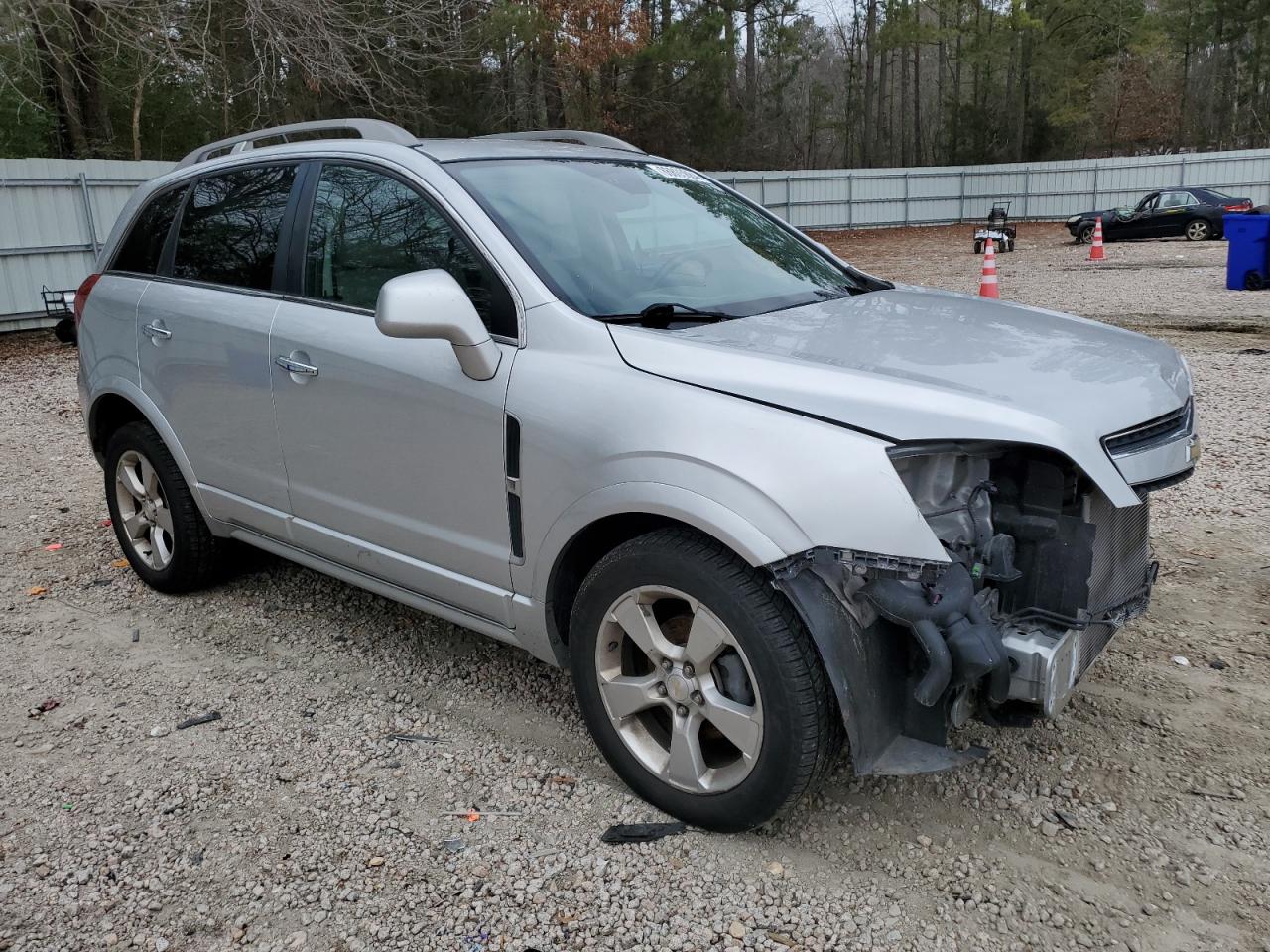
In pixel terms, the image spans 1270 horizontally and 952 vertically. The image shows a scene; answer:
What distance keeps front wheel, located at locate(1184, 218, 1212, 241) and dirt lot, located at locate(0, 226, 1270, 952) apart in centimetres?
2413

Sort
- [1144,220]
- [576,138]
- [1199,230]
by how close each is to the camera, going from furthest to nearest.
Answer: [1144,220] → [1199,230] → [576,138]

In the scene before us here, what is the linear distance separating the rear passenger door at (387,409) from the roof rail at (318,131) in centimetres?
23

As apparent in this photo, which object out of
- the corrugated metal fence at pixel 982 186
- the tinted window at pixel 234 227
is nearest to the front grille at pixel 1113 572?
the tinted window at pixel 234 227

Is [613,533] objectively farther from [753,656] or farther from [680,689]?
[753,656]

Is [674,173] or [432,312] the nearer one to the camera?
[432,312]

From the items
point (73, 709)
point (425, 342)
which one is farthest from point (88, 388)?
point (425, 342)

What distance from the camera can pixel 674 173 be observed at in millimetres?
4109

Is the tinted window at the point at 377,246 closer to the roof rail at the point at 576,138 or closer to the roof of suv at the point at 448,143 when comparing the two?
the roof of suv at the point at 448,143

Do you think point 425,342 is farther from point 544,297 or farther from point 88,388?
point 88,388

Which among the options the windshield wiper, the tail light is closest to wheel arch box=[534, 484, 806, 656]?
the windshield wiper

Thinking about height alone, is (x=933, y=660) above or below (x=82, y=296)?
below

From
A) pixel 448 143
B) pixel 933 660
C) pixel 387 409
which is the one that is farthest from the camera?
pixel 448 143

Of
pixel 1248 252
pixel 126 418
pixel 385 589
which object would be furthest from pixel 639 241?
pixel 1248 252

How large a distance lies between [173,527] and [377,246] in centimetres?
184
